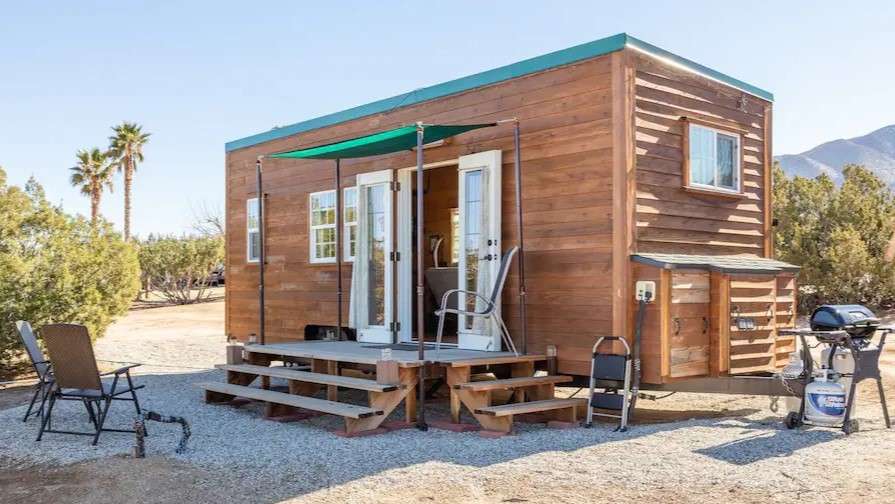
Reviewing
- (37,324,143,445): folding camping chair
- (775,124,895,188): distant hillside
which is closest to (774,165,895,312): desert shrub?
(37,324,143,445): folding camping chair

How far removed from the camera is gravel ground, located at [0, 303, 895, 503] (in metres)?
4.57

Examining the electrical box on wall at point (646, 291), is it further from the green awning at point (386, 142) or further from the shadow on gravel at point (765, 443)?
the green awning at point (386, 142)

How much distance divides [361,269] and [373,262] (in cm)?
15

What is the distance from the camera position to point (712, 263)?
6855 mm

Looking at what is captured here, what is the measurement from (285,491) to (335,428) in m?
2.17

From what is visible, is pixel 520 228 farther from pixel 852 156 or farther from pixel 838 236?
pixel 852 156

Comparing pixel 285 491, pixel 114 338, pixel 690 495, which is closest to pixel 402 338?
pixel 285 491

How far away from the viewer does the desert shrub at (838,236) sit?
56.6 ft

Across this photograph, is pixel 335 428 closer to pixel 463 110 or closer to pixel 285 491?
pixel 285 491

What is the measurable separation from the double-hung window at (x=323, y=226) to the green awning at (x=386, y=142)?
4.40 feet

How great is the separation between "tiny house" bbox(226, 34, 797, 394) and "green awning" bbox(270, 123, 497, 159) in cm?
40

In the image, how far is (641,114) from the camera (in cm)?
684

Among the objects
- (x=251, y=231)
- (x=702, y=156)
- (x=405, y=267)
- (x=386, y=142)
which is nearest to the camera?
(x=386, y=142)

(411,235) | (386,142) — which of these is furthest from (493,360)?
(386,142)
